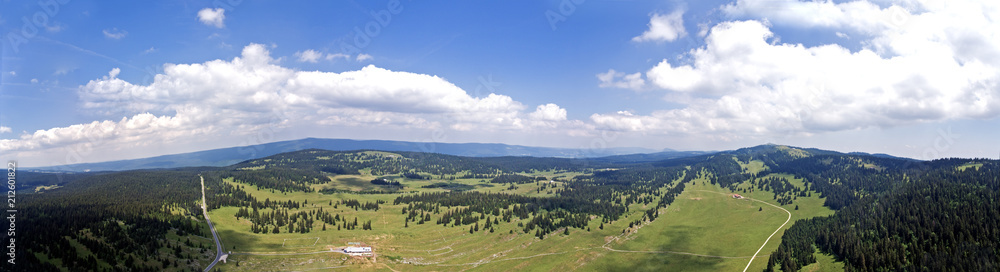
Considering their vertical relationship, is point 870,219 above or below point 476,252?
above

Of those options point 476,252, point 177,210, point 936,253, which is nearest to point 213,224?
point 177,210

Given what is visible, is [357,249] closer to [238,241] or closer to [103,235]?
[238,241]

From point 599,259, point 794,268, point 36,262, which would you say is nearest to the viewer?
point 36,262

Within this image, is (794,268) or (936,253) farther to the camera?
(794,268)

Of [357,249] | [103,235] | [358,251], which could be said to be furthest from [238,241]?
[358,251]

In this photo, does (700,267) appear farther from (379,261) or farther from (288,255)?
(288,255)

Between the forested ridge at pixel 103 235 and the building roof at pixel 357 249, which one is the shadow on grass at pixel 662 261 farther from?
the forested ridge at pixel 103 235

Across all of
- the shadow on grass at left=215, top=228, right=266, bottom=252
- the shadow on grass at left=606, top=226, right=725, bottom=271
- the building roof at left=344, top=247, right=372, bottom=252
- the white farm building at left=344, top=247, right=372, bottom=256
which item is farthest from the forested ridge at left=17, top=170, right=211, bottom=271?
the shadow on grass at left=606, top=226, right=725, bottom=271

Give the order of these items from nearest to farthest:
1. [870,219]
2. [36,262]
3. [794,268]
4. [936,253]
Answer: [36,262] → [936,253] → [794,268] → [870,219]
